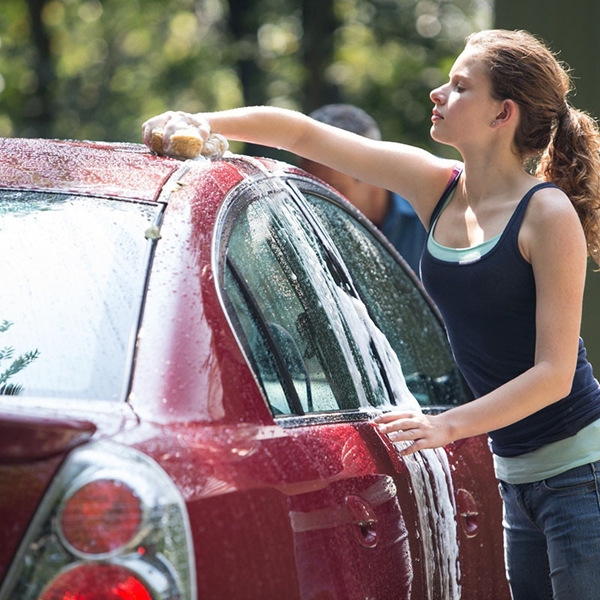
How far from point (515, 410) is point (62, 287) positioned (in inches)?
38.1

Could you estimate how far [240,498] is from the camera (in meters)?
1.85

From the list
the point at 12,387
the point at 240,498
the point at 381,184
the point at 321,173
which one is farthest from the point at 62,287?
the point at 321,173

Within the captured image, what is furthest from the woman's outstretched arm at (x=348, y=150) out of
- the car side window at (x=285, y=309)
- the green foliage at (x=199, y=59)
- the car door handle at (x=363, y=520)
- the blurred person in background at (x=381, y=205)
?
the green foliage at (x=199, y=59)

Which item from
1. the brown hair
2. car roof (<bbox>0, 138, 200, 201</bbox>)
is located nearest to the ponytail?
the brown hair

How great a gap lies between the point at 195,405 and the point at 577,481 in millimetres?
1107

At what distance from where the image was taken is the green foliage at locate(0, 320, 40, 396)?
2.01 metres

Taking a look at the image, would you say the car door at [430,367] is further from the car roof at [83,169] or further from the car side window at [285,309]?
the car roof at [83,169]

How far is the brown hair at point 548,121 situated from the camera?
2.78m

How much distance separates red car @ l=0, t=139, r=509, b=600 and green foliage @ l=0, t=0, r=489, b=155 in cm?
1323

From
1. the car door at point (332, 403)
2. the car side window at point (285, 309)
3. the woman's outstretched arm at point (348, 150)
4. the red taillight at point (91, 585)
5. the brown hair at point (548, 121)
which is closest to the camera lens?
the red taillight at point (91, 585)

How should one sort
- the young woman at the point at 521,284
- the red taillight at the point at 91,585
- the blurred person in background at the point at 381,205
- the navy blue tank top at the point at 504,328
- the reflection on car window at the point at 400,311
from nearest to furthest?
the red taillight at the point at 91,585
the young woman at the point at 521,284
the navy blue tank top at the point at 504,328
the reflection on car window at the point at 400,311
the blurred person in background at the point at 381,205

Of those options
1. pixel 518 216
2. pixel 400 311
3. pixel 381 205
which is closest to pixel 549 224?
pixel 518 216

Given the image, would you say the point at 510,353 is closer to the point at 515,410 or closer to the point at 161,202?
the point at 515,410

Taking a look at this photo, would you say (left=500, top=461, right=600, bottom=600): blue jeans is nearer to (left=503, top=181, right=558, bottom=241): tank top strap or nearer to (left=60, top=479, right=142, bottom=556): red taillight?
(left=503, top=181, right=558, bottom=241): tank top strap
